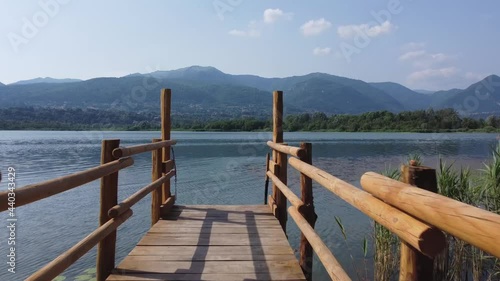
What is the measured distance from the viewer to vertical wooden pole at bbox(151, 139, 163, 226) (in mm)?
5898

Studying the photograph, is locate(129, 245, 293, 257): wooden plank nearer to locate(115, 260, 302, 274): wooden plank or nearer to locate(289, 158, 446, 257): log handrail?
locate(115, 260, 302, 274): wooden plank

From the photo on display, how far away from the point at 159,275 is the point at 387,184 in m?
2.53

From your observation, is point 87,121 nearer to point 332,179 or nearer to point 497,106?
point 332,179

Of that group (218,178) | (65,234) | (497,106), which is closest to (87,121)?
(218,178)

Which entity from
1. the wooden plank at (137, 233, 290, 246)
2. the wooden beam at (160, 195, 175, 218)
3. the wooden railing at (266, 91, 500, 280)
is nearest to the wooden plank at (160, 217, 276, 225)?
the wooden beam at (160, 195, 175, 218)

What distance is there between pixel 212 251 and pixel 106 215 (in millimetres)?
1318

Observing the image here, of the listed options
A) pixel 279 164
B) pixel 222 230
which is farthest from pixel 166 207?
pixel 279 164

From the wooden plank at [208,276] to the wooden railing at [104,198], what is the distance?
25 centimetres

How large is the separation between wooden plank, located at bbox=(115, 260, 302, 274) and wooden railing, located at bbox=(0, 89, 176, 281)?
9.5 inches

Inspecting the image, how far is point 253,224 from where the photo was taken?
18.8 feet

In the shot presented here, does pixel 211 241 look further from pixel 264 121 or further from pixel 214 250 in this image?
pixel 264 121

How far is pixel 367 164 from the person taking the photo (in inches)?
1073

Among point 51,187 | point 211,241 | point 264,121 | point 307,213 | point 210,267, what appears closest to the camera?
point 51,187

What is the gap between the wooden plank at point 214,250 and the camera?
4.33 meters
